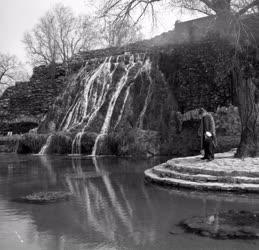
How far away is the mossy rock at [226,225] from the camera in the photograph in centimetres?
565

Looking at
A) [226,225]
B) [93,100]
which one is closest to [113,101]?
[93,100]

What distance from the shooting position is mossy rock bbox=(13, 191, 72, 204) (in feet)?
28.1

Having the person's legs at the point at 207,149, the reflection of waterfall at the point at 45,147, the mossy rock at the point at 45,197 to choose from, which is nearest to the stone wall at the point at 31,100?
the reflection of waterfall at the point at 45,147

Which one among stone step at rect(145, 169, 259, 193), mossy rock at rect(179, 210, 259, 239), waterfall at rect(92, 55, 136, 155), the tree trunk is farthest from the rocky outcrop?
mossy rock at rect(179, 210, 259, 239)

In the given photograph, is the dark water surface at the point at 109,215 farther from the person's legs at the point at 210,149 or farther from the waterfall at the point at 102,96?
the waterfall at the point at 102,96

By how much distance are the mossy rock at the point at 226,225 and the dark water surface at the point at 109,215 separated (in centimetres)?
19

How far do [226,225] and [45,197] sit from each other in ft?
13.6

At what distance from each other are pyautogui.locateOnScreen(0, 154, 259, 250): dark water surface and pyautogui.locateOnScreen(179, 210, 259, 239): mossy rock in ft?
0.61

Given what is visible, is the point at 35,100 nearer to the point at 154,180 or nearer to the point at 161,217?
the point at 154,180

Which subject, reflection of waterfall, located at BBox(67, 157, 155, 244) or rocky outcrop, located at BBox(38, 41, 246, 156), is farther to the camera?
rocky outcrop, located at BBox(38, 41, 246, 156)

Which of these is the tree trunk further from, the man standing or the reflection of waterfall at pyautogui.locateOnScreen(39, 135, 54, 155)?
the reflection of waterfall at pyautogui.locateOnScreen(39, 135, 54, 155)

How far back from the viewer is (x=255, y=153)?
36.5 ft

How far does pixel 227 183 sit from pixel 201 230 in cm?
339

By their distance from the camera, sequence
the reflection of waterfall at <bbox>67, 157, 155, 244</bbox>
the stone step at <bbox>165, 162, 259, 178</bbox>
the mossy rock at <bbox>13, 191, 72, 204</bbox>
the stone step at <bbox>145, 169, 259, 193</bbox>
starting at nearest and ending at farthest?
the reflection of waterfall at <bbox>67, 157, 155, 244</bbox> → the mossy rock at <bbox>13, 191, 72, 204</bbox> → the stone step at <bbox>145, 169, 259, 193</bbox> → the stone step at <bbox>165, 162, 259, 178</bbox>
